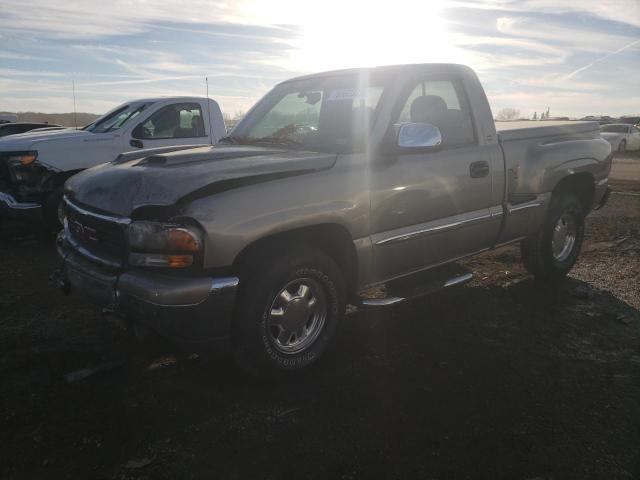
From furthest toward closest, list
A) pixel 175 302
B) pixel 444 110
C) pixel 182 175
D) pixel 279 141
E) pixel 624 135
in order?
1. pixel 624 135
2. pixel 444 110
3. pixel 279 141
4. pixel 182 175
5. pixel 175 302

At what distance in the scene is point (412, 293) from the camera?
12.3 ft

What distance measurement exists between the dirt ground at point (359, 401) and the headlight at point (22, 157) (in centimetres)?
267

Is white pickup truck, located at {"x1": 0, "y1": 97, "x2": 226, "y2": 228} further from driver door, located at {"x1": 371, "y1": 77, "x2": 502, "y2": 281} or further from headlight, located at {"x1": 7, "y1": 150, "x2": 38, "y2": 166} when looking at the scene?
driver door, located at {"x1": 371, "y1": 77, "x2": 502, "y2": 281}

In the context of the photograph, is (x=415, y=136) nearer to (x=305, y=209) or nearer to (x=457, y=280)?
(x=305, y=209)

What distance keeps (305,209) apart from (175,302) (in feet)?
3.03

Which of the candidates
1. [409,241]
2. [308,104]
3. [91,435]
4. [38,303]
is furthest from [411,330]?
[38,303]

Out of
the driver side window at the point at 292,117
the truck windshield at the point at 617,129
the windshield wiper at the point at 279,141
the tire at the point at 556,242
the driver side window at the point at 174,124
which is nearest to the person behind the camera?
the windshield wiper at the point at 279,141

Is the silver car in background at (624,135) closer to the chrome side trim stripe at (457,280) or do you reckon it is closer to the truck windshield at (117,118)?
the truck windshield at (117,118)

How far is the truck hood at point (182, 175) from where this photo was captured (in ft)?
9.34

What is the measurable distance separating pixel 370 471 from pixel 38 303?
3.56m

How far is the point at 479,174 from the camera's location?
416 centimetres

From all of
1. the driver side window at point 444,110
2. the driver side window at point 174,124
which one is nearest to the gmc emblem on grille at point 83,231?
the driver side window at point 444,110

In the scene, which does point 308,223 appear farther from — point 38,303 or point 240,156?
point 38,303

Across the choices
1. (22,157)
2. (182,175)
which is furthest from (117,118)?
(182,175)
